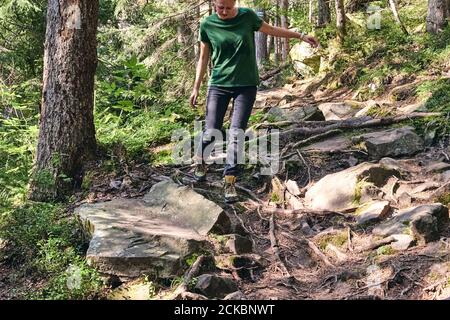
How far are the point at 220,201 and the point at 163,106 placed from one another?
5.45 meters

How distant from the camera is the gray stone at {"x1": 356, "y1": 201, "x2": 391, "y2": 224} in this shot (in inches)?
202

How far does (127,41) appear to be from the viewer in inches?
540

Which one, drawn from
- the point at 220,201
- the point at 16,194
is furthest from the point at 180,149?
the point at 16,194

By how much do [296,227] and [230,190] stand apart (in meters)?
0.96

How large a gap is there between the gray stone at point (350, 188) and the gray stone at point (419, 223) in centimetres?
72

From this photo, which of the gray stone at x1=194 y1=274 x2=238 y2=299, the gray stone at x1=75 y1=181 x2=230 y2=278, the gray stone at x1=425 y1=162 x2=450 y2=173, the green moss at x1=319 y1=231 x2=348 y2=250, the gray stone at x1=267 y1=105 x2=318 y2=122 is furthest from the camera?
the gray stone at x1=267 y1=105 x2=318 y2=122

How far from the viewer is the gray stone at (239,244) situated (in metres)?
4.76

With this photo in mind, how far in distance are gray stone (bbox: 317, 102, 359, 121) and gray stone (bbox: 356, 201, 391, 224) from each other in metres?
4.65

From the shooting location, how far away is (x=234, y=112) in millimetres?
5609

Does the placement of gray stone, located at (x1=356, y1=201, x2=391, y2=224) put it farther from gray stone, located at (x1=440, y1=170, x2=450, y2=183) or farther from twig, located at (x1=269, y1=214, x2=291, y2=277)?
twig, located at (x1=269, y1=214, x2=291, y2=277)

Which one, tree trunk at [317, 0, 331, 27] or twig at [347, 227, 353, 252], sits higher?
tree trunk at [317, 0, 331, 27]

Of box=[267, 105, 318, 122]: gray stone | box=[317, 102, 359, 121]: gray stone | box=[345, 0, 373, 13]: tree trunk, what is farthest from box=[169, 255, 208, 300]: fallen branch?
box=[345, 0, 373, 13]: tree trunk
